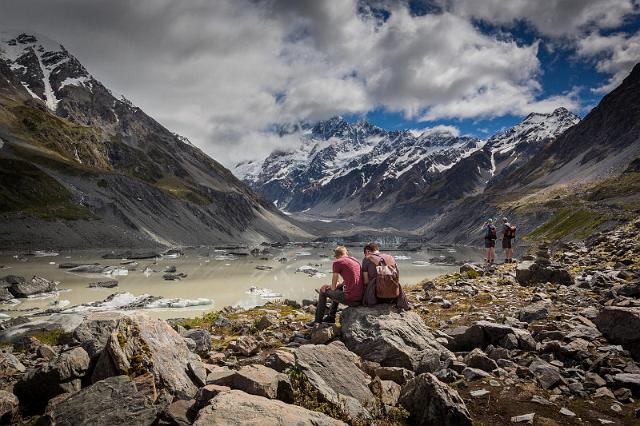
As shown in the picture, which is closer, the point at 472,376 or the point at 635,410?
the point at 635,410

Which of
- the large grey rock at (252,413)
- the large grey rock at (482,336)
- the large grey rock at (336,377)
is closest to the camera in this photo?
the large grey rock at (252,413)

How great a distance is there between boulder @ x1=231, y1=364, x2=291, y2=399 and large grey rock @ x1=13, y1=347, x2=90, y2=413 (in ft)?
11.5

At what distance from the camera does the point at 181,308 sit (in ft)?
128

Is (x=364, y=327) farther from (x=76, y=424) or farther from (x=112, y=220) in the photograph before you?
(x=112, y=220)

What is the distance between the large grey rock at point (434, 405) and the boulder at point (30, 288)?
52051 millimetres

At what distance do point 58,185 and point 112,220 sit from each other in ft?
82.5

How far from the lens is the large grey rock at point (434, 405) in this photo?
7645mm

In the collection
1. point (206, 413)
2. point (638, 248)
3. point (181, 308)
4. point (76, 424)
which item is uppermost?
point (638, 248)

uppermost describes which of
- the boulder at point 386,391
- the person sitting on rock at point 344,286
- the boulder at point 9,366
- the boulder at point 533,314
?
the person sitting on rock at point 344,286

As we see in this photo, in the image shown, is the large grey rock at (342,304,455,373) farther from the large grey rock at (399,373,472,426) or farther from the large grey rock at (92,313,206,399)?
the large grey rock at (92,313,206,399)

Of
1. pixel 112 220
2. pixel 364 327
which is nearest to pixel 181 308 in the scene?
pixel 364 327

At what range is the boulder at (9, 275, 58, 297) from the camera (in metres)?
45.8

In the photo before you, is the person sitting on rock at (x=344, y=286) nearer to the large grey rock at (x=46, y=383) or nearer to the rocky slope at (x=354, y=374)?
the rocky slope at (x=354, y=374)

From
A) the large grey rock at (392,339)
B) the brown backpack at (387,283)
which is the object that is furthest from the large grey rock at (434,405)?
the brown backpack at (387,283)
